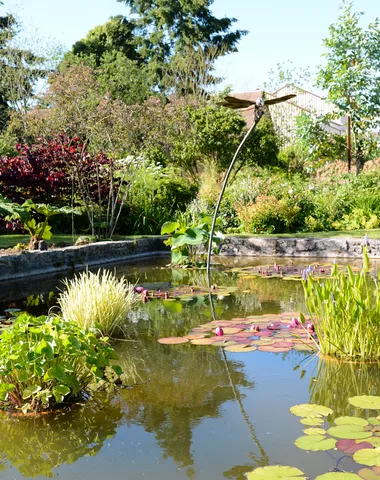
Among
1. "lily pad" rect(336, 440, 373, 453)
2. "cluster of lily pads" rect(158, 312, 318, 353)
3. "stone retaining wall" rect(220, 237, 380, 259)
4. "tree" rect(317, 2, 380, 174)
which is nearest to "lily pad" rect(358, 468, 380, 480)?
"lily pad" rect(336, 440, 373, 453)

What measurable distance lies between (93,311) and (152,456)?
2.13m

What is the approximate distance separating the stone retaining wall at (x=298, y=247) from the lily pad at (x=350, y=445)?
7886mm

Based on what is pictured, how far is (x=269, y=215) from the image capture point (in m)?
12.4

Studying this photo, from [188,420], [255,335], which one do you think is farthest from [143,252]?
[188,420]

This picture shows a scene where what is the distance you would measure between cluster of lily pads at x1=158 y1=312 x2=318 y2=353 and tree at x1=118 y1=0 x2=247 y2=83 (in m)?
27.3

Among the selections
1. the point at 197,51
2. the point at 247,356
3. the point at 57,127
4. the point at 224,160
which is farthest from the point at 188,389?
the point at 197,51

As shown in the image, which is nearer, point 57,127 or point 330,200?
point 330,200

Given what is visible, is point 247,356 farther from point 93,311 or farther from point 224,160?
point 224,160

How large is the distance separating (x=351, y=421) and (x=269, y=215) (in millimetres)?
9561

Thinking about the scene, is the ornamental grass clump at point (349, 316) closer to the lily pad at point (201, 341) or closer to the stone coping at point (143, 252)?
the lily pad at point (201, 341)

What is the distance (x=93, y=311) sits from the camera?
4.66 m

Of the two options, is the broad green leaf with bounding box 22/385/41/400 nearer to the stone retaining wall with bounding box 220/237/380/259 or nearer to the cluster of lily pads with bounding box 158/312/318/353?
the cluster of lily pads with bounding box 158/312/318/353

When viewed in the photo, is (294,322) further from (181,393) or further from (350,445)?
(350,445)

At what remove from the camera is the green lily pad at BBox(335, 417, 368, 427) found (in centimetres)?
290
